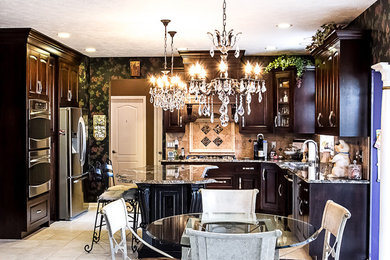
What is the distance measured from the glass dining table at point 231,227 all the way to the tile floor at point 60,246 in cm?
141

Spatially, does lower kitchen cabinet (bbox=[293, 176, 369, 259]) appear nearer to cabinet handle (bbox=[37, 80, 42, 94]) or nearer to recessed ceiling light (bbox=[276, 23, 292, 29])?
recessed ceiling light (bbox=[276, 23, 292, 29])

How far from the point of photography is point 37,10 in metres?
4.68

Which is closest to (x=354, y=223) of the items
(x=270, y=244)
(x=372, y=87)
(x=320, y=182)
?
(x=320, y=182)

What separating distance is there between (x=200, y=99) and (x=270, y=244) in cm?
205

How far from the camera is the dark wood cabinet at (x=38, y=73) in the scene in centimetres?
572

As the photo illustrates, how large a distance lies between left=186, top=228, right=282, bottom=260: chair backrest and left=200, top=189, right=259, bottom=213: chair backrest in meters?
1.52

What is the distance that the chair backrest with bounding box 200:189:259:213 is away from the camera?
380cm

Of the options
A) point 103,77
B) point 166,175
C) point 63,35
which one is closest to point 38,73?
point 63,35

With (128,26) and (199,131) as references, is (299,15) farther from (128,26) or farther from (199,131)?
(199,131)

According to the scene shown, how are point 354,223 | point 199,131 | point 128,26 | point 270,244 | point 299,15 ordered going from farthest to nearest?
point 199,131 < point 128,26 < point 299,15 < point 354,223 < point 270,244

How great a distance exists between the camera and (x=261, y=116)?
24.4 ft

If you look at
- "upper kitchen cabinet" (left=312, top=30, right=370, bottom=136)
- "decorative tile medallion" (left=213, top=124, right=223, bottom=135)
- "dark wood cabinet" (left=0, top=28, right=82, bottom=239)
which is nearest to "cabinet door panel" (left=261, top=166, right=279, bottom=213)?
"decorative tile medallion" (left=213, top=124, right=223, bottom=135)

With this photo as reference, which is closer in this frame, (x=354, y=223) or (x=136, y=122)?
(x=354, y=223)

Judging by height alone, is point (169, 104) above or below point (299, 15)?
below
